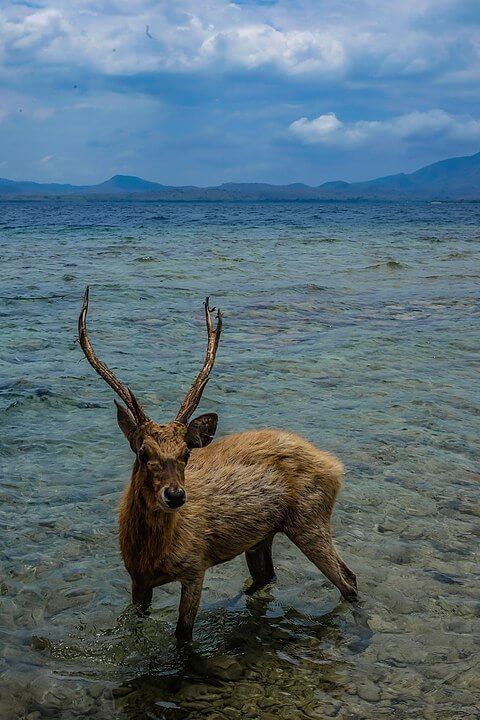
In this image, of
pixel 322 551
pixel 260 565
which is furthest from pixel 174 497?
pixel 260 565

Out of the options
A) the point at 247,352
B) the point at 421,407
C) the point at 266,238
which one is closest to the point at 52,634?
the point at 421,407

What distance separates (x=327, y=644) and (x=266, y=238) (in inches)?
1826

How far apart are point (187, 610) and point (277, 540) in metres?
2.23

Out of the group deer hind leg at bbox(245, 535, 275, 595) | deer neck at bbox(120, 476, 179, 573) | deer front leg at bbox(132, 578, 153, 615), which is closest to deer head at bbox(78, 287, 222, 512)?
Answer: deer neck at bbox(120, 476, 179, 573)

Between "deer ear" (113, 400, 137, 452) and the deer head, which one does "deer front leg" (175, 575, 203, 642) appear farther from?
"deer ear" (113, 400, 137, 452)

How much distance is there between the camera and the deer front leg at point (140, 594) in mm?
6043

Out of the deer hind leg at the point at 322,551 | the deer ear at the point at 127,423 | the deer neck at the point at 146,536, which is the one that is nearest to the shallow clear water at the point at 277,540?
the deer hind leg at the point at 322,551

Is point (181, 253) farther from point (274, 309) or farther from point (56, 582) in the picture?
point (56, 582)

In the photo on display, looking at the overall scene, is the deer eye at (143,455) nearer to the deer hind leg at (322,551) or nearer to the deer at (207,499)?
the deer at (207,499)

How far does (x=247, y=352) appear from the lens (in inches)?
618

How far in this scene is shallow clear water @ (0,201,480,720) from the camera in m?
5.56

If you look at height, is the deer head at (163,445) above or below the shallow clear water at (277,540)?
above

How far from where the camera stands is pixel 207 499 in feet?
21.1

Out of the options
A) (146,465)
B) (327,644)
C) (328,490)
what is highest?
(146,465)
